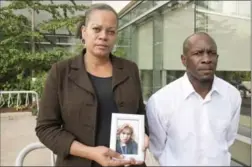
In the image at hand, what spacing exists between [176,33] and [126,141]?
4.37 m

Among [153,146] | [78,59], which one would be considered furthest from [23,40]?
[153,146]

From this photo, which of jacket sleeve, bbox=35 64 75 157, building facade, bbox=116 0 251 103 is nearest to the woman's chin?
jacket sleeve, bbox=35 64 75 157

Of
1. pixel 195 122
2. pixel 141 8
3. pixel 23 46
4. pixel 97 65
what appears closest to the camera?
pixel 195 122

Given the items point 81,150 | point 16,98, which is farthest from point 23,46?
point 81,150

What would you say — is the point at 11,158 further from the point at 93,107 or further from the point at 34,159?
the point at 93,107

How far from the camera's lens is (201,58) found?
0.96m

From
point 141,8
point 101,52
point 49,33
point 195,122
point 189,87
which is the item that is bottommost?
point 195,122

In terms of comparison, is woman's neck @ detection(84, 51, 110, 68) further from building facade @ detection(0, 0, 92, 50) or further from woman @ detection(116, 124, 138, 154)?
building facade @ detection(0, 0, 92, 50)

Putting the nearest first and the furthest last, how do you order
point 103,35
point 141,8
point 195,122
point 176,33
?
1. point 195,122
2. point 103,35
3. point 176,33
4. point 141,8

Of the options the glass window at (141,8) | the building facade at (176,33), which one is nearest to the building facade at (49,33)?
the building facade at (176,33)

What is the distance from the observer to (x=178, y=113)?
37.9 inches

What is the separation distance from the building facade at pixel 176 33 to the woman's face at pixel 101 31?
1888 millimetres

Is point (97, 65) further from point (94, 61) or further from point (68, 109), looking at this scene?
point (68, 109)

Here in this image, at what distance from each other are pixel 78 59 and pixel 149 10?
4988 mm
